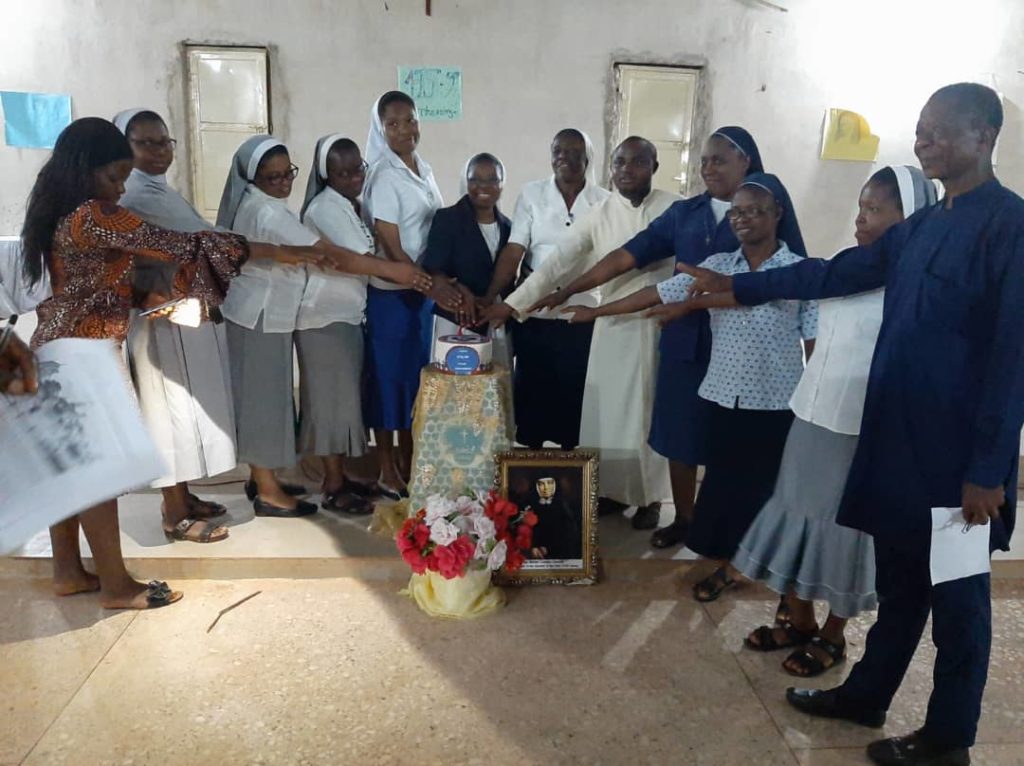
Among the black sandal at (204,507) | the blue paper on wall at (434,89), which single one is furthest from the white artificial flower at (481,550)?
the blue paper on wall at (434,89)

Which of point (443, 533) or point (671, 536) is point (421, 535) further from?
point (671, 536)

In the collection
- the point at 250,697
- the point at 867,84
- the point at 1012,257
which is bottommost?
the point at 250,697

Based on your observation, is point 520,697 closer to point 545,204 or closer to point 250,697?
point 250,697

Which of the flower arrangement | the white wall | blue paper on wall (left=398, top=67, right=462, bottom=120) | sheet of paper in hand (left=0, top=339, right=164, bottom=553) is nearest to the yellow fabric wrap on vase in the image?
the flower arrangement

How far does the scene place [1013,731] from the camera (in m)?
1.92

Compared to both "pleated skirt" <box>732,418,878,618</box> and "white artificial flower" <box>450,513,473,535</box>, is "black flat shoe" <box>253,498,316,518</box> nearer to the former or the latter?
"white artificial flower" <box>450,513,473,535</box>

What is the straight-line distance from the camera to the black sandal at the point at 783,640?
227 centimetres

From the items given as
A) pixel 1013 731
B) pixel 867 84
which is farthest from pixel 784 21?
pixel 1013 731

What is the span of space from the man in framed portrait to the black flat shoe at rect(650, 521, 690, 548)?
0.36m

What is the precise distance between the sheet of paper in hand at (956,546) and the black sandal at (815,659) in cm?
71

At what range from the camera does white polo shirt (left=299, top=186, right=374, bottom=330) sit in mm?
2789

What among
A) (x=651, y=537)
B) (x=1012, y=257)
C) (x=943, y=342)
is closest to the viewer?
(x=1012, y=257)

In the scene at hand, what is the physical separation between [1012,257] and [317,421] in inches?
90.2

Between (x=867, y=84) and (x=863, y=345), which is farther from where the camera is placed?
(x=867, y=84)
